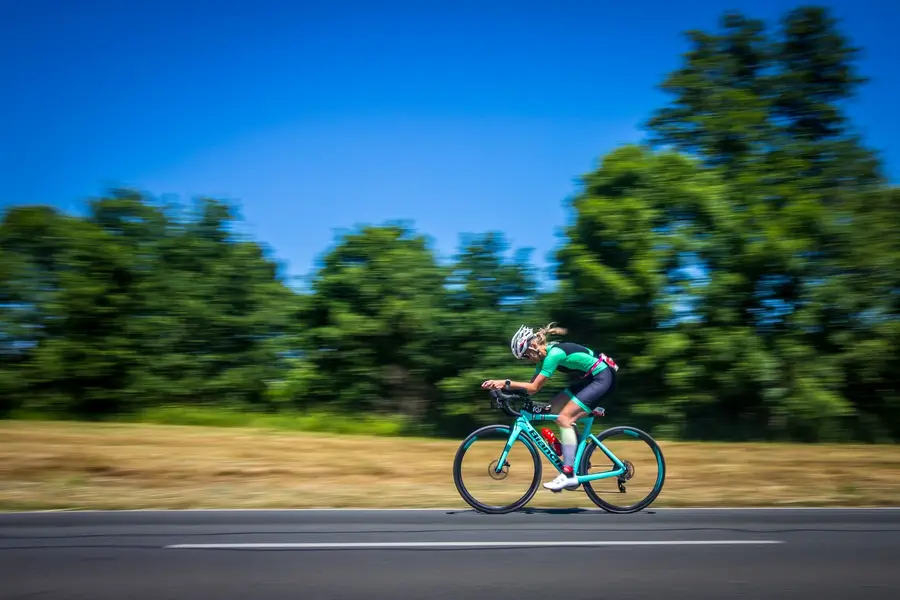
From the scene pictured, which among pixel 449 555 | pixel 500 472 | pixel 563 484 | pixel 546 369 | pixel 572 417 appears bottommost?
pixel 449 555

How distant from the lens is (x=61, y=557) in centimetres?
618

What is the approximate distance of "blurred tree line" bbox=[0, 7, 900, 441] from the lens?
1877 cm

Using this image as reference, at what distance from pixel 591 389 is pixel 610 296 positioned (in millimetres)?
11681

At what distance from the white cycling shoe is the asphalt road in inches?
11.1

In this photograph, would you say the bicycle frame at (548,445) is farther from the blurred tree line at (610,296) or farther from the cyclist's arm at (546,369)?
the blurred tree line at (610,296)

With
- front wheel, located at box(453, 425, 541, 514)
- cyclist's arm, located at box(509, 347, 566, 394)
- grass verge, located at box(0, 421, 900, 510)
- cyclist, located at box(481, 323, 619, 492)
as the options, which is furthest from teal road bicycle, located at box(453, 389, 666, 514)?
grass verge, located at box(0, 421, 900, 510)

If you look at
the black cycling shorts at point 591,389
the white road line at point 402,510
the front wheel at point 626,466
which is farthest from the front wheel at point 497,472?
the black cycling shorts at point 591,389

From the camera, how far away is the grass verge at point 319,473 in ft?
31.3

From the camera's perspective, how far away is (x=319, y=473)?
11.5 m

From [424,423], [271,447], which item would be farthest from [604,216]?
[271,447]

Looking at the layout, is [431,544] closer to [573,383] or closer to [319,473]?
[573,383]

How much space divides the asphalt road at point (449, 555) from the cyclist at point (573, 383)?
619 mm

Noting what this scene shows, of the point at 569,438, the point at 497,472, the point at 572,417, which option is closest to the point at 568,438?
the point at 569,438

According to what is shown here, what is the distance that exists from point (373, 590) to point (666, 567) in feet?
6.81
